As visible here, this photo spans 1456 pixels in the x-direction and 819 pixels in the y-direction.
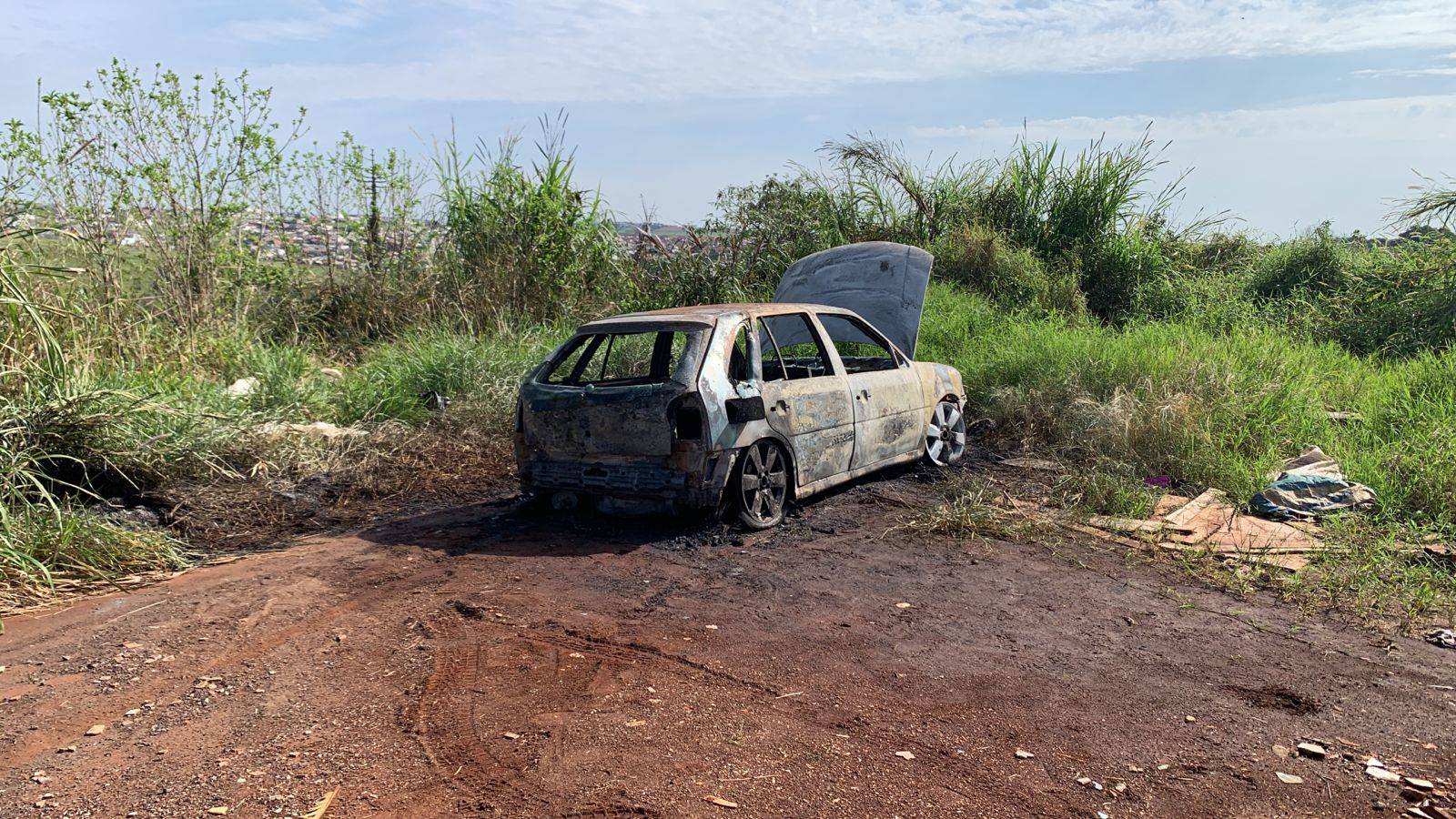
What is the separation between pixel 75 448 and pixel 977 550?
624 centimetres

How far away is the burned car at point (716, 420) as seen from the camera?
6395 millimetres

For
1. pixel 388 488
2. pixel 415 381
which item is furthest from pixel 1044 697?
pixel 415 381

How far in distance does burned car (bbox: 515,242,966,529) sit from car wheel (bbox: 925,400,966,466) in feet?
0.91

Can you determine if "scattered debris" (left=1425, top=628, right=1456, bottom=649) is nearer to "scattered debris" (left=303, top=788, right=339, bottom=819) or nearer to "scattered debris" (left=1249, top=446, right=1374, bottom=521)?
"scattered debris" (left=1249, top=446, right=1374, bottom=521)

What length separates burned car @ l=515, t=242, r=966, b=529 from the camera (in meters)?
6.39

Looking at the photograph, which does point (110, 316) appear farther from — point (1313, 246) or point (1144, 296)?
point (1313, 246)

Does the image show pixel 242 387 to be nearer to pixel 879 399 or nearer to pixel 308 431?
pixel 308 431

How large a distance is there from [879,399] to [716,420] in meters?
1.91

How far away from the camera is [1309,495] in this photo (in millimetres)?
7480

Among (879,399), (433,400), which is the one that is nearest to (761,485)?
(879,399)

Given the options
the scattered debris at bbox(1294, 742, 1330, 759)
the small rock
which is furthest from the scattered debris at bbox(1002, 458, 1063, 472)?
the small rock

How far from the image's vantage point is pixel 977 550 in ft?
21.5

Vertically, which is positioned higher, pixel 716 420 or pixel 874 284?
pixel 874 284

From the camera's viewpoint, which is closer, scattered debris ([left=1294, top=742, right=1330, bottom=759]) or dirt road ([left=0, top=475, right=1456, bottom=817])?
dirt road ([left=0, top=475, right=1456, bottom=817])
